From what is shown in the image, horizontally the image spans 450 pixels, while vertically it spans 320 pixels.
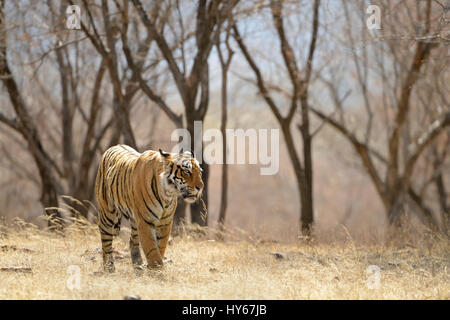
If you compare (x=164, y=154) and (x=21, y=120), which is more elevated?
(x=21, y=120)

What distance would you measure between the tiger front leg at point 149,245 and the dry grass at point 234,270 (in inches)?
5.0

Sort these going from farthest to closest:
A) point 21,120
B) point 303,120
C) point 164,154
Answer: point 303,120, point 21,120, point 164,154

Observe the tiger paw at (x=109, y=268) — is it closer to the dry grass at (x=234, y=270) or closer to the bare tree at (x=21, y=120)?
the dry grass at (x=234, y=270)

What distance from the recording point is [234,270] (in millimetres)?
6098

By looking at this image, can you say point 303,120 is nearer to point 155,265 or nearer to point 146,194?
point 146,194

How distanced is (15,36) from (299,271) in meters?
8.30

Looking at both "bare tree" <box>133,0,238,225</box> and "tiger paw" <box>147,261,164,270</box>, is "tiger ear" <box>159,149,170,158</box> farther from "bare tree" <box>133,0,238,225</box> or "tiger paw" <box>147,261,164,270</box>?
"bare tree" <box>133,0,238,225</box>

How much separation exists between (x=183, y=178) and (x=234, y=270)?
1283 mm

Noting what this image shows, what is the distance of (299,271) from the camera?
6.09 meters

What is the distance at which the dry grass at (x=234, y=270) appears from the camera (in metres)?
4.84

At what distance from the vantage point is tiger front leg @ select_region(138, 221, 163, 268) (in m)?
5.74

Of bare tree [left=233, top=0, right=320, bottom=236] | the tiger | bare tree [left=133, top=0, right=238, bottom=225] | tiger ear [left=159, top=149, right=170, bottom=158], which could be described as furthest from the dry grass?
bare tree [left=233, top=0, right=320, bottom=236]

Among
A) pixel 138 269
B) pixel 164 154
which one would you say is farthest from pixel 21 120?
pixel 164 154

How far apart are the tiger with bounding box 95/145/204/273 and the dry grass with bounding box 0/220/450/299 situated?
320 millimetres
